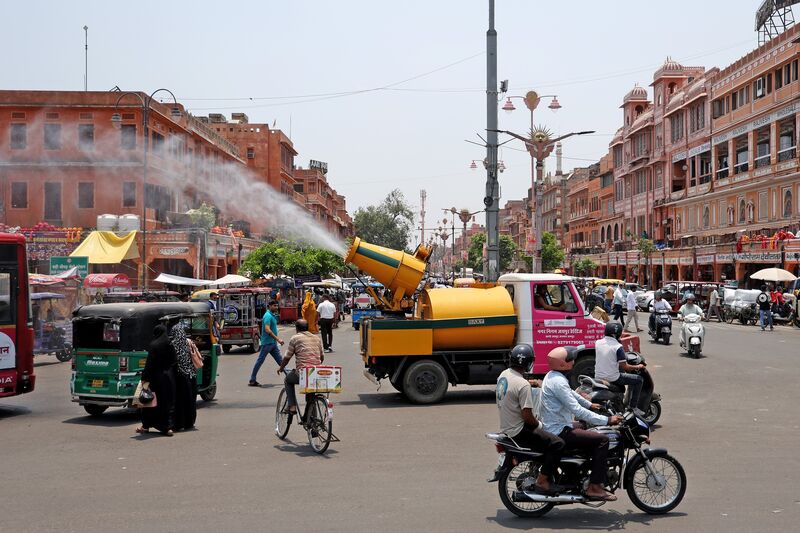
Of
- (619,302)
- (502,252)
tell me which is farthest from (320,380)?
(502,252)

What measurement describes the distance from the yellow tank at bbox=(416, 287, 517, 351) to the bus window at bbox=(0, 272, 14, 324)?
7162 mm

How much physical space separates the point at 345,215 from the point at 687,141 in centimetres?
9449

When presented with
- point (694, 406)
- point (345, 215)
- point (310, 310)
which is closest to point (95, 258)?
point (310, 310)

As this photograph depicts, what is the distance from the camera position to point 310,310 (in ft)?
74.1

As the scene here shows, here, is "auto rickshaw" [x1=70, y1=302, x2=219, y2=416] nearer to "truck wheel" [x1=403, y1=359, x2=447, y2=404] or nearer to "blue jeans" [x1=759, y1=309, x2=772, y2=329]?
"truck wheel" [x1=403, y1=359, x2=447, y2=404]

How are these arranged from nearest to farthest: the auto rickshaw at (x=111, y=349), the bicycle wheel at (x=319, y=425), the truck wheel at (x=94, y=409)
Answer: the bicycle wheel at (x=319, y=425), the auto rickshaw at (x=111, y=349), the truck wheel at (x=94, y=409)

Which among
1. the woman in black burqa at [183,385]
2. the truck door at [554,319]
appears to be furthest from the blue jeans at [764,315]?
the woman in black burqa at [183,385]

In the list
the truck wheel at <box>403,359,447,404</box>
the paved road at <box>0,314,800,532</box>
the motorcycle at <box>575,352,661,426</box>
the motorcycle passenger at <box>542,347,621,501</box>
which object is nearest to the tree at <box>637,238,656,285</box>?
the paved road at <box>0,314,800,532</box>

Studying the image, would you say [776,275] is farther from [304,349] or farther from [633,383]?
[304,349]

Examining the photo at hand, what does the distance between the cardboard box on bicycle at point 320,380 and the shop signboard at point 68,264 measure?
743 inches

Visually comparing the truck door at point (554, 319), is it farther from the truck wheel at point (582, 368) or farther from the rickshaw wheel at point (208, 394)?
the rickshaw wheel at point (208, 394)

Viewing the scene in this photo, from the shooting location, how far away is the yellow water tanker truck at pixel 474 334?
47.3 feet

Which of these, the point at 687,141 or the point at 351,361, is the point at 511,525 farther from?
the point at 687,141

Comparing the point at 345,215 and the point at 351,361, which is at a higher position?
the point at 345,215
